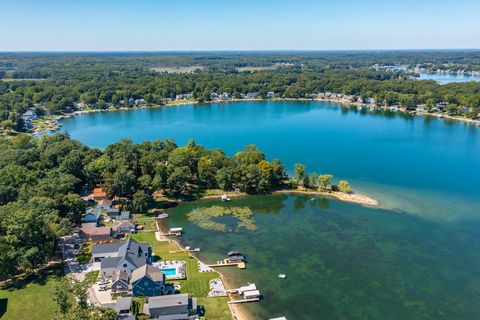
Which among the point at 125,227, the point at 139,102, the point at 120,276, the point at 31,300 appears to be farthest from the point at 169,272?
the point at 139,102

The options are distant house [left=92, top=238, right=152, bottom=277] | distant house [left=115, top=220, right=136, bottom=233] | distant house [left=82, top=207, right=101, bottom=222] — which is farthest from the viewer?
distant house [left=82, top=207, right=101, bottom=222]

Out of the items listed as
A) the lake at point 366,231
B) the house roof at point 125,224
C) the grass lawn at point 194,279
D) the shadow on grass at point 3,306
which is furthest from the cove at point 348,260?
the shadow on grass at point 3,306

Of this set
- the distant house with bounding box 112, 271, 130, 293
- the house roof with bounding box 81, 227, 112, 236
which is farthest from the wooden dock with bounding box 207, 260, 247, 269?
the house roof with bounding box 81, 227, 112, 236

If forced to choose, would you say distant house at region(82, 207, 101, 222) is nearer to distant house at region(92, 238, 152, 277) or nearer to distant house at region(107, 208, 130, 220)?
distant house at region(107, 208, 130, 220)

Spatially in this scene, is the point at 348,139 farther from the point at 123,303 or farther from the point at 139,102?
the point at 139,102

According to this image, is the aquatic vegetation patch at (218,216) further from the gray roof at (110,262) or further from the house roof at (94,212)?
the gray roof at (110,262)

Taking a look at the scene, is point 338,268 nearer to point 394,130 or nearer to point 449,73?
point 394,130

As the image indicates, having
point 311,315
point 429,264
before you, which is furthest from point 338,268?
point 429,264
